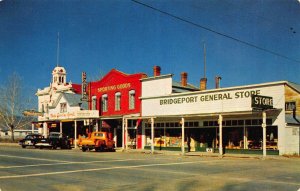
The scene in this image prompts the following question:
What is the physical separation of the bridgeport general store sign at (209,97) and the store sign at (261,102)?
126 centimetres

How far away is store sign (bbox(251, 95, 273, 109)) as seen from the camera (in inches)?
930

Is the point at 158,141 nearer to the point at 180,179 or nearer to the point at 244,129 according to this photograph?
the point at 244,129

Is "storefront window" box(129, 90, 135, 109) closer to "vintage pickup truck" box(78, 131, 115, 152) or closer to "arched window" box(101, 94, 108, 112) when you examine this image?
"arched window" box(101, 94, 108, 112)

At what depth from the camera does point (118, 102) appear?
126ft

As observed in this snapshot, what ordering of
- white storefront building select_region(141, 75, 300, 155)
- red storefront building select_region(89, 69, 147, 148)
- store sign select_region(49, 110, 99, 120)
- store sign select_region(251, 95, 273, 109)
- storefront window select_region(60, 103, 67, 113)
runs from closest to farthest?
store sign select_region(251, 95, 273, 109) < white storefront building select_region(141, 75, 300, 155) < red storefront building select_region(89, 69, 147, 148) < store sign select_region(49, 110, 99, 120) < storefront window select_region(60, 103, 67, 113)

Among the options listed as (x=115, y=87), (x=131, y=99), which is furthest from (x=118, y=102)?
(x=131, y=99)

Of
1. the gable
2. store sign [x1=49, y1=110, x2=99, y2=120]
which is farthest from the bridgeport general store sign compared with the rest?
store sign [x1=49, y1=110, x2=99, y2=120]

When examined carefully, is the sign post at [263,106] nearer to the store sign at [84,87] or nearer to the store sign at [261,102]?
the store sign at [261,102]

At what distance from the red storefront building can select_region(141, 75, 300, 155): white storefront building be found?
1064 millimetres

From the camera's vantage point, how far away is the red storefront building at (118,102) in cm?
3603

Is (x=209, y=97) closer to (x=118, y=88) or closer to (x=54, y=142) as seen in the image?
(x=118, y=88)

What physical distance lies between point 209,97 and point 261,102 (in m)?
5.87

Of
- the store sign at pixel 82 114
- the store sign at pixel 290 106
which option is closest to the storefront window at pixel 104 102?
the store sign at pixel 82 114

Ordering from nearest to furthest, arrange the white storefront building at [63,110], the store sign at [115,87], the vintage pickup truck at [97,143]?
the vintage pickup truck at [97,143]
the store sign at [115,87]
the white storefront building at [63,110]
